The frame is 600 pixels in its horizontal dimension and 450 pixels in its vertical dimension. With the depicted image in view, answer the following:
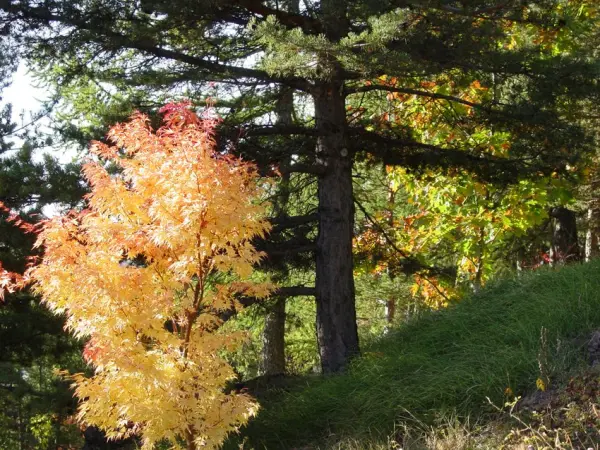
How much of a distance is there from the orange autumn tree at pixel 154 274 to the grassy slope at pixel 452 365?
1.38 metres

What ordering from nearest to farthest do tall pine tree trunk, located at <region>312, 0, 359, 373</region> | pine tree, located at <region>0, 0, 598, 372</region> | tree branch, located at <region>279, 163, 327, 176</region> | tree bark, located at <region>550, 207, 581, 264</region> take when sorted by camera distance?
pine tree, located at <region>0, 0, 598, 372</region> < tree branch, located at <region>279, 163, 327, 176</region> < tall pine tree trunk, located at <region>312, 0, 359, 373</region> < tree bark, located at <region>550, 207, 581, 264</region>

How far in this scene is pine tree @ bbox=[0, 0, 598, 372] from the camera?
7789mm

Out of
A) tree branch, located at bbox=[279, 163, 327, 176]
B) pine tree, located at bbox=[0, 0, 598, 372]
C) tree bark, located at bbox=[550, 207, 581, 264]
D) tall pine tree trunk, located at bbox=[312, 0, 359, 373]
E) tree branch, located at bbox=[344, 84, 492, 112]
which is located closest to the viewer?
pine tree, located at bbox=[0, 0, 598, 372]

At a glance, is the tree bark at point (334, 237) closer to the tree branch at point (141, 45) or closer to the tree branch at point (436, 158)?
the tree branch at point (436, 158)

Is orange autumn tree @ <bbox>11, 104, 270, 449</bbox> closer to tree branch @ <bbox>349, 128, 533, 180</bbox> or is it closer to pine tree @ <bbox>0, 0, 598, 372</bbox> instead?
pine tree @ <bbox>0, 0, 598, 372</bbox>

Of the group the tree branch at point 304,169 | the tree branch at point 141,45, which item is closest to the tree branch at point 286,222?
the tree branch at point 304,169

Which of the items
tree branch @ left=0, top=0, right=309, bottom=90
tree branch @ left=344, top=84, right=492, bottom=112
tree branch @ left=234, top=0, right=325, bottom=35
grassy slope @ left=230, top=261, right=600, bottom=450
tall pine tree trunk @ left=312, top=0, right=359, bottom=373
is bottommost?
grassy slope @ left=230, top=261, right=600, bottom=450

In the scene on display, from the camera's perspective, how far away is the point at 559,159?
28.1 feet

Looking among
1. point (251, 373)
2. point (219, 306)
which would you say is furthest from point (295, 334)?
point (219, 306)

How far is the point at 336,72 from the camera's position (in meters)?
7.30

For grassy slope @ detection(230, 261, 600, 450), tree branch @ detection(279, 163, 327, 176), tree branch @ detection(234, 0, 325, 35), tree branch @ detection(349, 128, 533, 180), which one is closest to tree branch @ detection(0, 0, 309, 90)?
tree branch @ detection(234, 0, 325, 35)

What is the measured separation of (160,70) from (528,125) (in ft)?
14.2

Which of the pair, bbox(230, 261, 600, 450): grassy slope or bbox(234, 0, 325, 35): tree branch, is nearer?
bbox(230, 261, 600, 450): grassy slope

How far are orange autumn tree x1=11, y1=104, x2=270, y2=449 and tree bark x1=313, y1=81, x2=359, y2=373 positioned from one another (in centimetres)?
299
